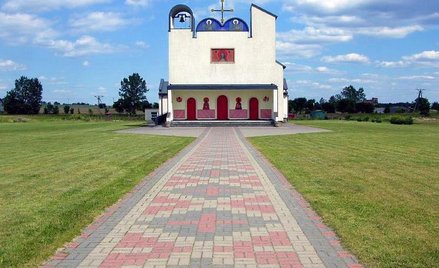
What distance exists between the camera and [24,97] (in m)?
138

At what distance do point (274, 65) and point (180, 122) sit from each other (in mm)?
10559

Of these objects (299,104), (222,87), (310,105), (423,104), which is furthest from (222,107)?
(310,105)

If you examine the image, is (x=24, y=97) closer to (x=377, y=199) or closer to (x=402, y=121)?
(x=402, y=121)

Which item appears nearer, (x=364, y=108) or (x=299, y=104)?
(x=299, y=104)

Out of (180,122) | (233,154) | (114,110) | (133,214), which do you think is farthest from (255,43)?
(114,110)

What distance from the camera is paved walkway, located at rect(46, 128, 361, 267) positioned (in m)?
5.53

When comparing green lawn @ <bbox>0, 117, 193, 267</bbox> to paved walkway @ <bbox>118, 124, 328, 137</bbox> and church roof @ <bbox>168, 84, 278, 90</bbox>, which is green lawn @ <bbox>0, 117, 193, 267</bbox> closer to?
paved walkway @ <bbox>118, 124, 328, 137</bbox>

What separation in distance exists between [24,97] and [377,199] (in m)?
143

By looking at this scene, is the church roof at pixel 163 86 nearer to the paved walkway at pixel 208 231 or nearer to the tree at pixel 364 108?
the paved walkway at pixel 208 231

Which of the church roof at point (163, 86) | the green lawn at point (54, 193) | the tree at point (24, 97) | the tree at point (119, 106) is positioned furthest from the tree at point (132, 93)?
the green lawn at point (54, 193)

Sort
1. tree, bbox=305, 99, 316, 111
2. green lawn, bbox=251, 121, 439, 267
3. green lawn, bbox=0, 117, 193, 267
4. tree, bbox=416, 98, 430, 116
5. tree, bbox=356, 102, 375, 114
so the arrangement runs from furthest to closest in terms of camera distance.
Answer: tree, bbox=305, 99, 316, 111
tree, bbox=356, 102, 375, 114
tree, bbox=416, 98, 430, 116
green lawn, bbox=0, 117, 193, 267
green lawn, bbox=251, 121, 439, 267

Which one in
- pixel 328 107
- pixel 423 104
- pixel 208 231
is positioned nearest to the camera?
pixel 208 231

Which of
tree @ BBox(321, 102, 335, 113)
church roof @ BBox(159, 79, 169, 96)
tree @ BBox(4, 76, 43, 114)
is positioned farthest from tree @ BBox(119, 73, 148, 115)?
church roof @ BBox(159, 79, 169, 96)

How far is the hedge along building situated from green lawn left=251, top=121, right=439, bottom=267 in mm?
29261
